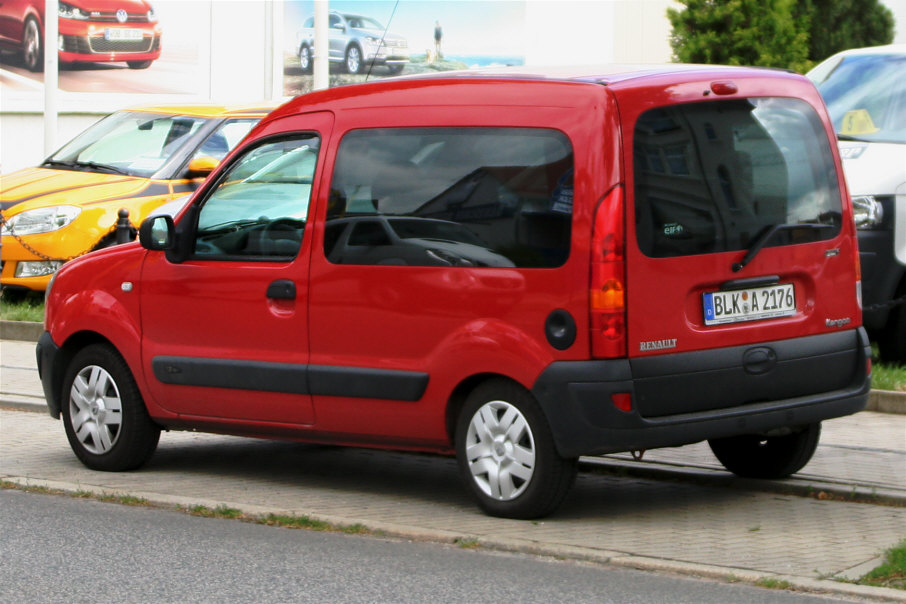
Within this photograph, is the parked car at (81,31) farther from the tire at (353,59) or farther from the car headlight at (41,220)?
the car headlight at (41,220)

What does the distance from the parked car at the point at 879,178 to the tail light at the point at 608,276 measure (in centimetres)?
450

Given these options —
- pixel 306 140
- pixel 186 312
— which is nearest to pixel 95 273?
pixel 186 312

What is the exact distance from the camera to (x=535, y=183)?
6.73 meters

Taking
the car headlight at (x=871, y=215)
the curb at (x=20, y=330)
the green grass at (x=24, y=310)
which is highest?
the car headlight at (x=871, y=215)

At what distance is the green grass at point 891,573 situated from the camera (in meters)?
5.75

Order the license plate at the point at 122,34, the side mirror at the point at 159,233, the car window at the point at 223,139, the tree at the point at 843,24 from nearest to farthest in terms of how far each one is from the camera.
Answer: the side mirror at the point at 159,233 → the car window at the point at 223,139 → the tree at the point at 843,24 → the license plate at the point at 122,34

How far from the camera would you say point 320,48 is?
15578mm

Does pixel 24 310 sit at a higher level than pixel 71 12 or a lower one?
lower

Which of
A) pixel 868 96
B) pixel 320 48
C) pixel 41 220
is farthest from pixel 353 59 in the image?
pixel 868 96

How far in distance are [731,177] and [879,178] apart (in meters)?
4.18

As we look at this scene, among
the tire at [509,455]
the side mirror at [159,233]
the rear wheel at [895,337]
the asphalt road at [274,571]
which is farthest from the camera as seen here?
the rear wheel at [895,337]

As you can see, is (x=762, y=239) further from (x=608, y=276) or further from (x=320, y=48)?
(x=320, y=48)

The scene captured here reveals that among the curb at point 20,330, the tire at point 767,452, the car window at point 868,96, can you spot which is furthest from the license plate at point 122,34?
the tire at point 767,452

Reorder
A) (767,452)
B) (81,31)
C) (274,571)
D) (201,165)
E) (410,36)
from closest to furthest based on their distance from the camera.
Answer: (274,571), (767,452), (201,165), (81,31), (410,36)
